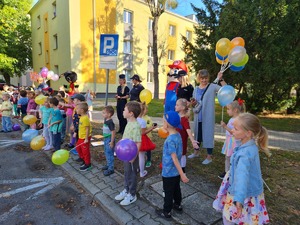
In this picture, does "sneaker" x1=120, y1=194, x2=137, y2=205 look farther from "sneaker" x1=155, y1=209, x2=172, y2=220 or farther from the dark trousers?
the dark trousers

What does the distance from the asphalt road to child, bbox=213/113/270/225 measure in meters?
1.69

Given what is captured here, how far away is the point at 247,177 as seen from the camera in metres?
1.95

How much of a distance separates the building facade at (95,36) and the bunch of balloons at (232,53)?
1503cm

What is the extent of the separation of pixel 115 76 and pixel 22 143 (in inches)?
615

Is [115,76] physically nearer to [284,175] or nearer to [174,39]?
[174,39]

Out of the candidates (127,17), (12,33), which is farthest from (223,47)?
(12,33)

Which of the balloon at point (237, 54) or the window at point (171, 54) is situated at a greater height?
the window at point (171, 54)

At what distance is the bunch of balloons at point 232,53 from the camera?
159 inches

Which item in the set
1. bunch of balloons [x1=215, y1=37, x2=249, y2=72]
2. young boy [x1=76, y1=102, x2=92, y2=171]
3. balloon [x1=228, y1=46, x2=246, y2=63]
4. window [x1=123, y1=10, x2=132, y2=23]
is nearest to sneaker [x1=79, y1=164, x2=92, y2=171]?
young boy [x1=76, y1=102, x2=92, y2=171]

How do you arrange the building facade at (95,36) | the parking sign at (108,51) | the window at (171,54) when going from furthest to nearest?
the window at (171,54)
the building facade at (95,36)
the parking sign at (108,51)

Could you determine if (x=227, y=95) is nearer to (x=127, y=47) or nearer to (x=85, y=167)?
(x=85, y=167)

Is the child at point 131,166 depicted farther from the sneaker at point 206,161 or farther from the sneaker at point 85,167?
the sneaker at point 206,161


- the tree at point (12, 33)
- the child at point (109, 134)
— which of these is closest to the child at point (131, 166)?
the child at point (109, 134)

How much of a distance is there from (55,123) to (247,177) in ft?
14.9
